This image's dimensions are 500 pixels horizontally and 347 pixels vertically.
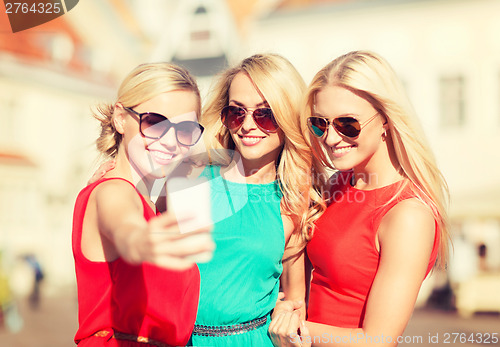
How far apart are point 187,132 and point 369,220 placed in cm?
90

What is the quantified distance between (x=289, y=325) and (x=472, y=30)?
14356mm

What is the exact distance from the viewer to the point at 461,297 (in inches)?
473

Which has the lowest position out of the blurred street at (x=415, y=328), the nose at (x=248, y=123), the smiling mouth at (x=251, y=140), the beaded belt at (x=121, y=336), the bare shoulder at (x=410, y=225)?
the blurred street at (x=415, y=328)

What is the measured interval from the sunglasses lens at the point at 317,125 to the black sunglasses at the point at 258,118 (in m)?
0.20

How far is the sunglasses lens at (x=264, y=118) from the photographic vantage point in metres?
2.49

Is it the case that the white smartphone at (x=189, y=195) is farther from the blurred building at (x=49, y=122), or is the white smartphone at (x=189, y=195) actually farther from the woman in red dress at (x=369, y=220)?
the blurred building at (x=49, y=122)

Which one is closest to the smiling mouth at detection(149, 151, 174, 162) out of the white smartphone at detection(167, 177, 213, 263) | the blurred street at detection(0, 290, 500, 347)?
the white smartphone at detection(167, 177, 213, 263)

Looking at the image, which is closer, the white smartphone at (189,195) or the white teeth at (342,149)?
the white teeth at (342,149)

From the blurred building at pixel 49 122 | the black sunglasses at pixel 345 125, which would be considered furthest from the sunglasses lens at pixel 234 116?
the blurred building at pixel 49 122

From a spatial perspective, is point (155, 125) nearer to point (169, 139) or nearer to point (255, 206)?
point (169, 139)

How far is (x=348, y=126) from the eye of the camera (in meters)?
2.23

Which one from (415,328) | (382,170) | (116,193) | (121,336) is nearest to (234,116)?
(382,170)

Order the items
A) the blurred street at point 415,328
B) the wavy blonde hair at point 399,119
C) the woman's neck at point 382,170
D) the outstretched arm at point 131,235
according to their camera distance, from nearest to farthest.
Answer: the outstretched arm at point 131,235 < the wavy blonde hair at point 399,119 < the woman's neck at point 382,170 < the blurred street at point 415,328

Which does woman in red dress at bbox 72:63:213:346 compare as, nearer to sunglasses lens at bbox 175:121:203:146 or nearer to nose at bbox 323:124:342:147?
sunglasses lens at bbox 175:121:203:146
